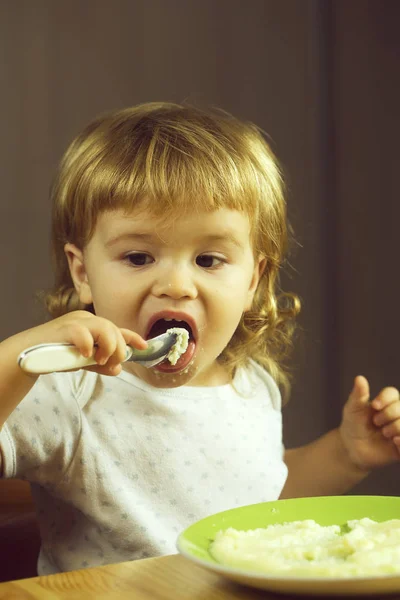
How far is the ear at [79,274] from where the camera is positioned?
1089 mm

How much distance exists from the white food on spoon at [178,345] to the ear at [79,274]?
0.16 metres

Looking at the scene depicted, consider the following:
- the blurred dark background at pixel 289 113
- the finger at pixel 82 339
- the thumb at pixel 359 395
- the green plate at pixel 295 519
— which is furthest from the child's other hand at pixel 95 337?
the blurred dark background at pixel 289 113

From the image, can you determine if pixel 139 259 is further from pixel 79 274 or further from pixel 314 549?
pixel 314 549

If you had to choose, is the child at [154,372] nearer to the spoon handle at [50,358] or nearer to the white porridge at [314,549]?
the spoon handle at [50,358]

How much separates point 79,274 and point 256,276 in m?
0.26

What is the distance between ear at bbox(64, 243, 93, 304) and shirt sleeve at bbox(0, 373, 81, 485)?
0.13 meters

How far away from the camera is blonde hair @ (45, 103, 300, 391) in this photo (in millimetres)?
1002

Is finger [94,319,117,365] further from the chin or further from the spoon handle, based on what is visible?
the chin

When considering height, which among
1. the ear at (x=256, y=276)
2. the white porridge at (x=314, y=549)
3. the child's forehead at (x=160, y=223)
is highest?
the child's forehead at (x=160, y=223)

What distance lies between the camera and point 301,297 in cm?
200

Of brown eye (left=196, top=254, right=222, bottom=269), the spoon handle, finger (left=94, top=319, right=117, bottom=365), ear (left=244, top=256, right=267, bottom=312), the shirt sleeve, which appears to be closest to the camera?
the spoon handle

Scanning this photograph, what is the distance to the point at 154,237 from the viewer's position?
3.24 feet

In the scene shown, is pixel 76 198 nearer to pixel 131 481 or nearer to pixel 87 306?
pixel 87 306

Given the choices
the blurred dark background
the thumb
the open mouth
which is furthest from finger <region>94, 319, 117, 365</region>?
the blurred dark background
